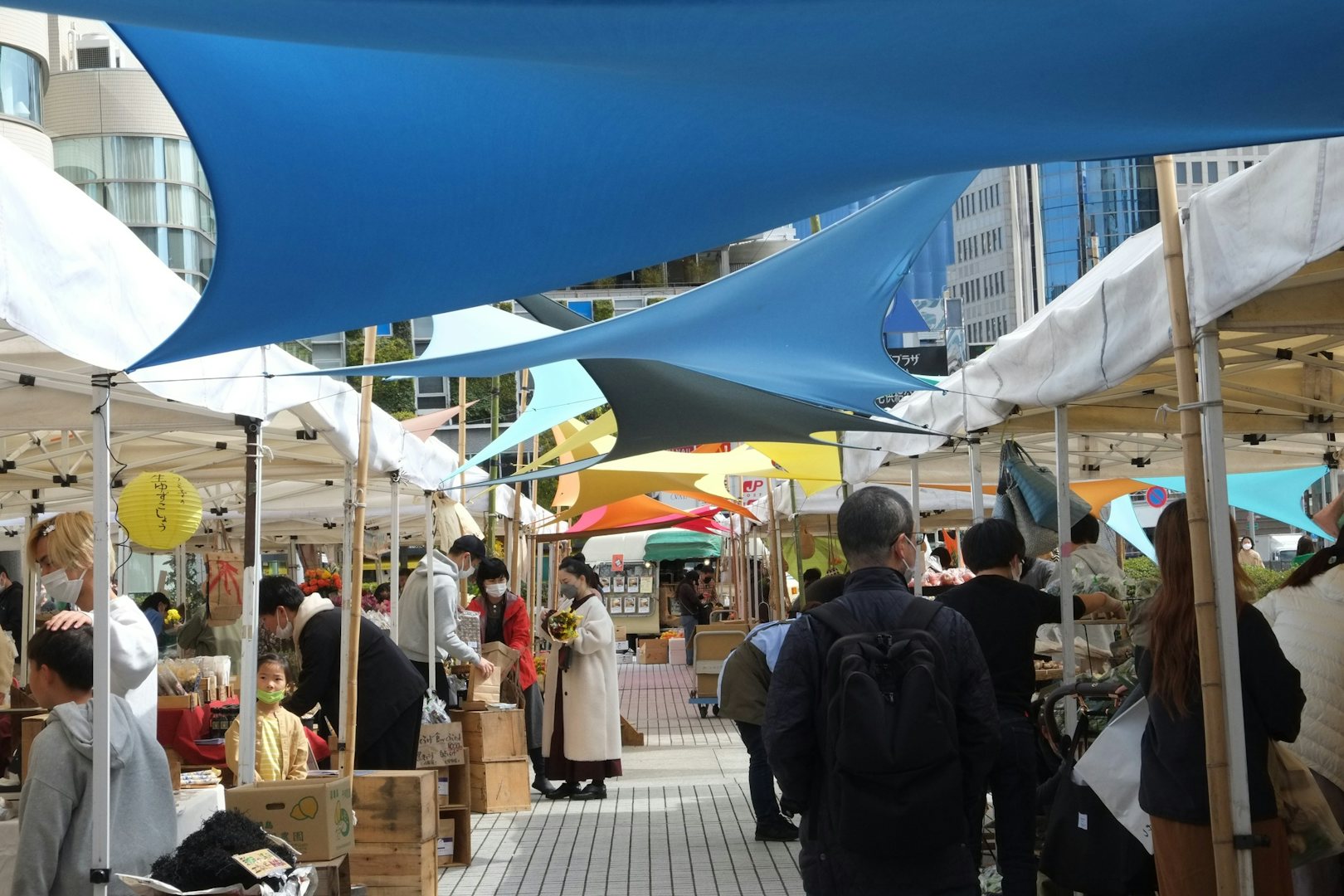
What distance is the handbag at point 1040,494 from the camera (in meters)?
7.38

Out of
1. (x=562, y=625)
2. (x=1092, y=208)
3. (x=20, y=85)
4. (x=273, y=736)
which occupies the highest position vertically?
(x=1092, y=208)

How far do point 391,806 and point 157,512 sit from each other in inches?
80.0

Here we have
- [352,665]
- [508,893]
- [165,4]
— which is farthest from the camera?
[508,893]

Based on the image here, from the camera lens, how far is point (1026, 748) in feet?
17.5

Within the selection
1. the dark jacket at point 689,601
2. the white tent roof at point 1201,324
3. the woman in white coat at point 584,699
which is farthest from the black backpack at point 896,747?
the dark jacket at point 689,601

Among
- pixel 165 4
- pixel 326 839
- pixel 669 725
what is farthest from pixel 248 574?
pixel 669 725

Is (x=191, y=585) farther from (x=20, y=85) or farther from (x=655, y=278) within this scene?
(x=655, y=278)

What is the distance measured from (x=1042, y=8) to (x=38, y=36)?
36708 millimetres

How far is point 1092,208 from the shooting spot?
85.2 metres

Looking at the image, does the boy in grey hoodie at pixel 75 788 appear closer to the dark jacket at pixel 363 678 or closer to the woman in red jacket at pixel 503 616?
the dark jacket at pixel 363 678

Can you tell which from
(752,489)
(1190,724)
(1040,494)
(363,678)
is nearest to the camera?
(1190,724)

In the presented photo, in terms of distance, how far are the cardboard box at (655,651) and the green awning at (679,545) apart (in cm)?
427

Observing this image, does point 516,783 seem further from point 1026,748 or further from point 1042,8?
point 1042,8

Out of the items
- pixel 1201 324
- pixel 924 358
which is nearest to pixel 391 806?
pixel 1201 324
